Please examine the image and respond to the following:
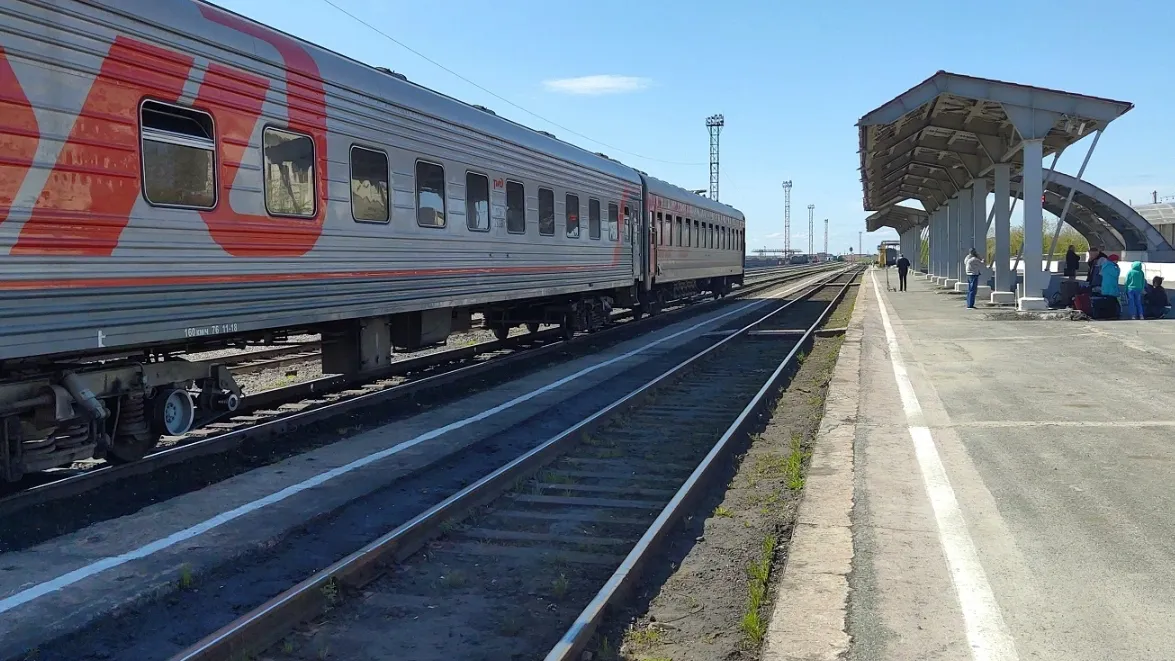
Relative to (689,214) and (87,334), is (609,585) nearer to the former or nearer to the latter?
(87,334)

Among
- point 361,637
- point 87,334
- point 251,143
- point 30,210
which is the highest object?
point 251,143

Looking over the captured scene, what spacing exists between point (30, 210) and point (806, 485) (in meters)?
5.22

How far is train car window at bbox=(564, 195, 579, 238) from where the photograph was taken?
14.3m

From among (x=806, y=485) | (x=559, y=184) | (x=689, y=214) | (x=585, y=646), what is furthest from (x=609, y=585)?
(x=689, y=214)

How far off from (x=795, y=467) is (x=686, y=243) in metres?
17.1

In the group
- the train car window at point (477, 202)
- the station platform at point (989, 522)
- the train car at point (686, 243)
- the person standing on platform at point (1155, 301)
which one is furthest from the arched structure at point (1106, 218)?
the train car window at point (477, 202)

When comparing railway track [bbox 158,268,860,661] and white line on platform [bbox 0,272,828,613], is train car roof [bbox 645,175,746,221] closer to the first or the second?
white line on platform [bbox 0,272,828,613]

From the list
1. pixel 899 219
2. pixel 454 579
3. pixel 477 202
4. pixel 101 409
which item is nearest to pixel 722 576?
pixel 454 579

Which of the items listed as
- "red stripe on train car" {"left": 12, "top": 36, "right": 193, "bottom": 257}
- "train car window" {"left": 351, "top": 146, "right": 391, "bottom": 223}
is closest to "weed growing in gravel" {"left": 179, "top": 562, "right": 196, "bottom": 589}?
"red stripe on train car" {"left": 12, "top": 36, "right": 193, "bottom": 257}

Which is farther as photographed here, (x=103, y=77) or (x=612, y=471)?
(x=612, y=471)

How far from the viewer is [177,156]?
640 cm

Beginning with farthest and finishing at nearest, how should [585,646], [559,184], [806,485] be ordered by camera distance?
[559,184], [806,485], [585,646]

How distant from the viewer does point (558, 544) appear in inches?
215

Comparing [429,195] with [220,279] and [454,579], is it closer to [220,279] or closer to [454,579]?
[220,279]
